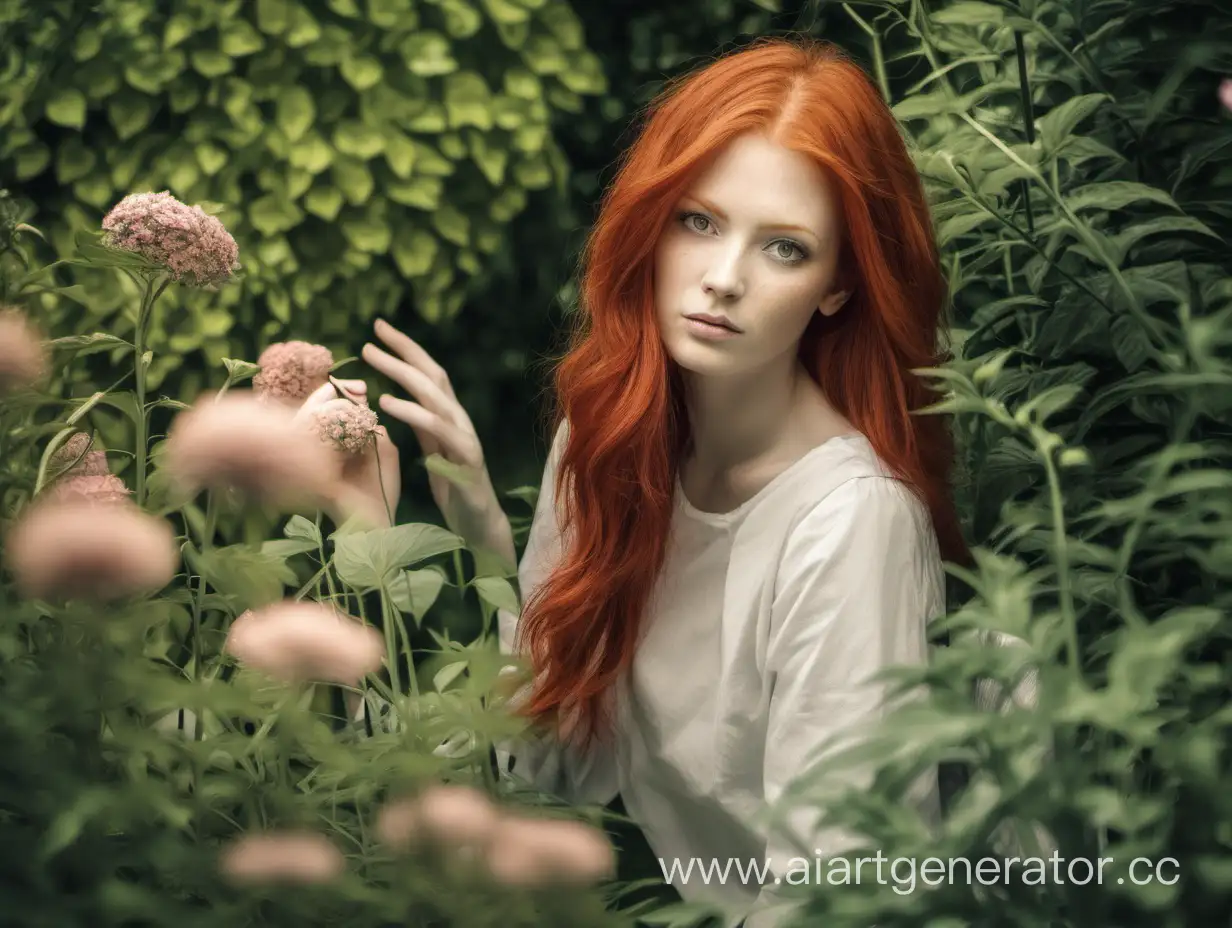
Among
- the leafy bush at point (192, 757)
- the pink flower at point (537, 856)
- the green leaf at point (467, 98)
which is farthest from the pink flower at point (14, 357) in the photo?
the green leaf at point (467, 98)

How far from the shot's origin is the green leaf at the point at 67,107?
7.33 feet

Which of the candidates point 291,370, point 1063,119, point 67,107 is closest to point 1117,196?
point 1063,119

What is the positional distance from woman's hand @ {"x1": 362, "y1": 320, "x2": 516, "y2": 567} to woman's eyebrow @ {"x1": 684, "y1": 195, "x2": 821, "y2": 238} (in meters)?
0.37

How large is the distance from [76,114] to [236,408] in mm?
1667

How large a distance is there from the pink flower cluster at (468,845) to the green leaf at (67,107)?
1734 mm

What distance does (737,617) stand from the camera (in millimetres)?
1486

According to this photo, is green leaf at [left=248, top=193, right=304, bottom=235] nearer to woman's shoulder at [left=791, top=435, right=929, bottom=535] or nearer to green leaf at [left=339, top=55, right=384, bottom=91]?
green leaf at [left=339, top=55, right=384, bottom=91]

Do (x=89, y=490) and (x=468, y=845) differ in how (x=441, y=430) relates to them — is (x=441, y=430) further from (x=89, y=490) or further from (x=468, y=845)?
(x=468, y=845)

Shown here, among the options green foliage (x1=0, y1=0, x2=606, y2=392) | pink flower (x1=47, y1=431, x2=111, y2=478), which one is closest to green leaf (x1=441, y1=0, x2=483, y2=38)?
green foliage (x1=0, y1=0, x2=606, y2=392)

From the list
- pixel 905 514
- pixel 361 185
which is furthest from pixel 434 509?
pixel 905 514

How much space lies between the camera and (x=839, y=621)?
53.7 inches

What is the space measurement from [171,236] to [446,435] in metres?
0.51

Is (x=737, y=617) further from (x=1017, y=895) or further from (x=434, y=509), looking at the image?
(x=434, y=509)

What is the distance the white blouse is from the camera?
1.36 meters
